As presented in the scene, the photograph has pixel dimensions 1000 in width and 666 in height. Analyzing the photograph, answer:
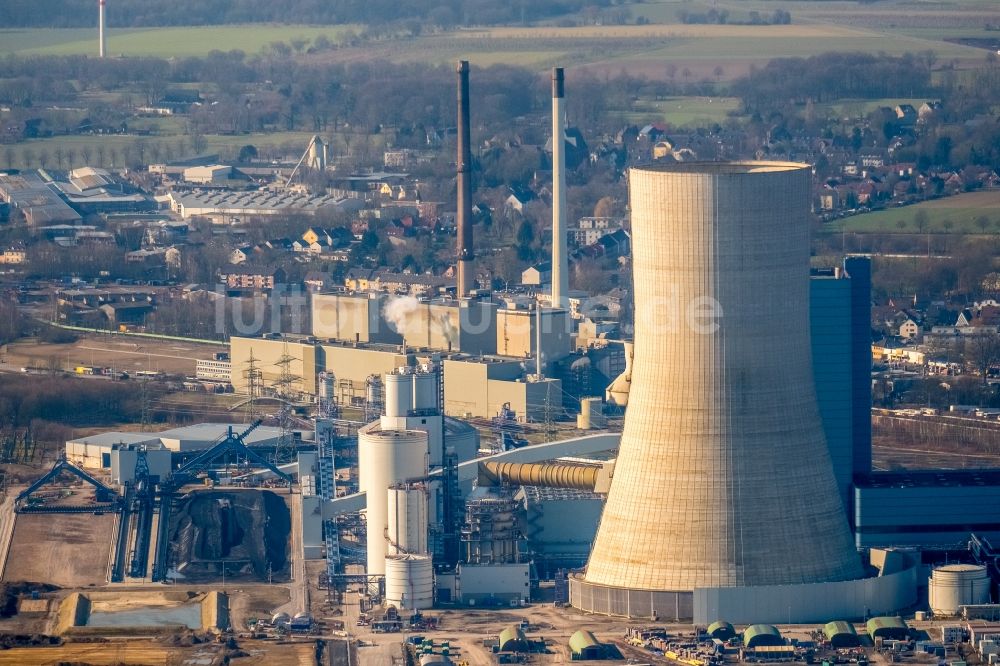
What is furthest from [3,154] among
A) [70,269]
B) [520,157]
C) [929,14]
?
[929,14]

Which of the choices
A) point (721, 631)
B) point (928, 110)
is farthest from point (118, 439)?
point (928, 110)

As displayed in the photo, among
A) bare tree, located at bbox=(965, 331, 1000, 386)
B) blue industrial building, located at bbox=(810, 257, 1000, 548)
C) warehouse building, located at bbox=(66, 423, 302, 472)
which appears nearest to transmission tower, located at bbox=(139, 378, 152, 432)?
warehouse building, located at bbox=(66, 423, 302, 472)

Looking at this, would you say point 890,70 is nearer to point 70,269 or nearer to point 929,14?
→ point 929,14

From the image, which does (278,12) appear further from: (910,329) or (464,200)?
(910,329)

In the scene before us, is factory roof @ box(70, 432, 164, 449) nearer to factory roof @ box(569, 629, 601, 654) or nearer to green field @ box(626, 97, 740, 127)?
factory roof @ box(569, 629, 601, 654)

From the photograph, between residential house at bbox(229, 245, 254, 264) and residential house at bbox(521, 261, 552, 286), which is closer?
residential house at bbox(521, 261, 552, 286)
